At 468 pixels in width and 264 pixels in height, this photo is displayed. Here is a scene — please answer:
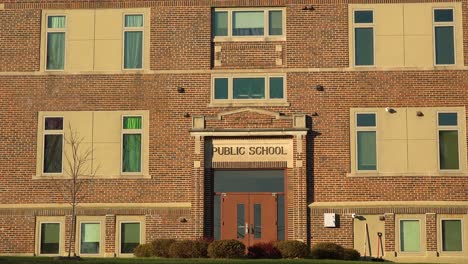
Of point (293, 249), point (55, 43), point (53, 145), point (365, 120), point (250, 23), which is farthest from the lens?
point (55, 43)

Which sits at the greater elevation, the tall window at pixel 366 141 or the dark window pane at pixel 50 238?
the tall window at pixel 366 141

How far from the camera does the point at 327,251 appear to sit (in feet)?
94.3

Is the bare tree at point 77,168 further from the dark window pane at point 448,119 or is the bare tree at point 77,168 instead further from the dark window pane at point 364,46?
the dark window pane at point 448,119

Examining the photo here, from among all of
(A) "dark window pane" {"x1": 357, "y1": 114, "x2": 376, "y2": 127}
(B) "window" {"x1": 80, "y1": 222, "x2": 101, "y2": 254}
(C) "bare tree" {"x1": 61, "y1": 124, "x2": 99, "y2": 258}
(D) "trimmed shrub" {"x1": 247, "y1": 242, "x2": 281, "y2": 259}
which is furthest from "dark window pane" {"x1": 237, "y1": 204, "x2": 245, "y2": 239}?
(C) "bare tree" {"x1": 61, "y1": 124, "x2": 99, "y2": 258}

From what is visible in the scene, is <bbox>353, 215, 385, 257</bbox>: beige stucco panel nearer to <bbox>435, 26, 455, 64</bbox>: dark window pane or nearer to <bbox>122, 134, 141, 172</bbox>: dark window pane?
<bbox>435, 26, 455, 64</bbox>: dark window pane

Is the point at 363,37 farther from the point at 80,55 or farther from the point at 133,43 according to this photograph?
the point at 80,55

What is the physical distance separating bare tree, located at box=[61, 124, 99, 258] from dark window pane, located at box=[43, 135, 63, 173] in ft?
0.93

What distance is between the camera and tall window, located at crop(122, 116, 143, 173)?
3120 cm

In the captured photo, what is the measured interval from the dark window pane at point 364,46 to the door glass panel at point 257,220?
20.5 ft

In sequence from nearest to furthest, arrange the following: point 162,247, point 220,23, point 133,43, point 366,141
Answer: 1. point 162,247
2. point 366,141
3. point 220,23
4. point 133,43

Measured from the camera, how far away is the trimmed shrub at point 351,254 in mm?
28859

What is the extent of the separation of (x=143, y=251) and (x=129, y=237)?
157 centimetres

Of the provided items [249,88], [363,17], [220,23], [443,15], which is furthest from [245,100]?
[443,15]

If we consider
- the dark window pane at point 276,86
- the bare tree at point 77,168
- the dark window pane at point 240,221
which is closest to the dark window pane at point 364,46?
the dark window pane at point 276,86
